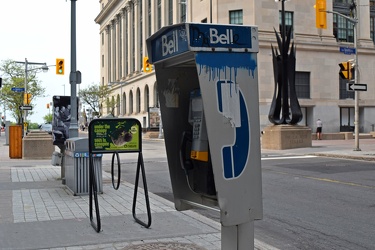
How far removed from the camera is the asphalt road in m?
6.75

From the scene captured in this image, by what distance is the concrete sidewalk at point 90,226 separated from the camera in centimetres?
615

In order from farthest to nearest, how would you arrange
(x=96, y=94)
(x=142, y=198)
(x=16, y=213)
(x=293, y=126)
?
(x=96, y=94) → (x=293, y=126) → (x=142, y=198) → (x=16, y=213)

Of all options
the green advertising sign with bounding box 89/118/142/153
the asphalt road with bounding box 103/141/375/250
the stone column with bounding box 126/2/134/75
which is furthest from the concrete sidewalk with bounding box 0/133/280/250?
the stone column with bounding box 126/2/134/75

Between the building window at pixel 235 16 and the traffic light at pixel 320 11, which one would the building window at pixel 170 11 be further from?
the traffic light at pixel 320 11

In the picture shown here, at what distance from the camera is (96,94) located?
86688mm

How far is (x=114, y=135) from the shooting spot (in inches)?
317

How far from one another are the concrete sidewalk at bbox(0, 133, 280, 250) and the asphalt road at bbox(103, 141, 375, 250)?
0.95 meters

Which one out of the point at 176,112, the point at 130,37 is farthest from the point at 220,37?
the point at 130,37

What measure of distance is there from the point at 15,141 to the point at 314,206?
54.9 ft

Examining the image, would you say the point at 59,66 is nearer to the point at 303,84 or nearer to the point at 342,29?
the point at 303,84

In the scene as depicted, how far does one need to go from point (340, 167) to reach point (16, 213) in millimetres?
12340

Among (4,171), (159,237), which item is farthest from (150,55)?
(4,171)

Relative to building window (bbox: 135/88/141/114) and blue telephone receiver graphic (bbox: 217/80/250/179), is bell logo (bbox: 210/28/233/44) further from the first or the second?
building window (bbox: 135/88/141/114)

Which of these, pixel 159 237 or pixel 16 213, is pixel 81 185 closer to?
pixel 16 213
